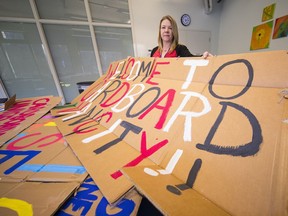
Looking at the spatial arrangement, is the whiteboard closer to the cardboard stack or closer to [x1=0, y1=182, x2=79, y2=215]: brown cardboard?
the cardboard stack

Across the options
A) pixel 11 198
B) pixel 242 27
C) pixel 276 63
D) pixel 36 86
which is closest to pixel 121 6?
pixel 36 86

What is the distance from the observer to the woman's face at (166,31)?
40.4 inches

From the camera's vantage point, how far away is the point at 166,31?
3.42ft

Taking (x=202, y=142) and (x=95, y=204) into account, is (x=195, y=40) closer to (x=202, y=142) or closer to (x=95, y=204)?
(x=202, y=142)

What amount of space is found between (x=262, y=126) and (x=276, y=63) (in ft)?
0.65

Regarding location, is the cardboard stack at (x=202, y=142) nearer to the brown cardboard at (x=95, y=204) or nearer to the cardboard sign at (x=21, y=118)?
the brown cardboard at (x=95, y=204)

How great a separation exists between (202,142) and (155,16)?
285 centimetres

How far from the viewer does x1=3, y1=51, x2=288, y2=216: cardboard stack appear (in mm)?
242

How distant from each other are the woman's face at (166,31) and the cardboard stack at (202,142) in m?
0.56

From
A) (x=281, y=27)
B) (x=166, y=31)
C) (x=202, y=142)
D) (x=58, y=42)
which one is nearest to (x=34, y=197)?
(x=202, y=142)

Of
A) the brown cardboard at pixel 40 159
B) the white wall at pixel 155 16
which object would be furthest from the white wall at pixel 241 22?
the brown cardboard at pixel 40 159

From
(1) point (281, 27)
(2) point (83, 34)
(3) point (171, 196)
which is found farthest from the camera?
(2) point (83, 34)

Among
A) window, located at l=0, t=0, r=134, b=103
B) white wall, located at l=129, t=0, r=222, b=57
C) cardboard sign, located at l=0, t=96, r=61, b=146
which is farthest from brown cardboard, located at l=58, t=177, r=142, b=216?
white wall, located at l=129, t=0, r=222, b=57

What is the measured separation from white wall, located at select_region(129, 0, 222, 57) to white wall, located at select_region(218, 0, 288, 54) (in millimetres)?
318
